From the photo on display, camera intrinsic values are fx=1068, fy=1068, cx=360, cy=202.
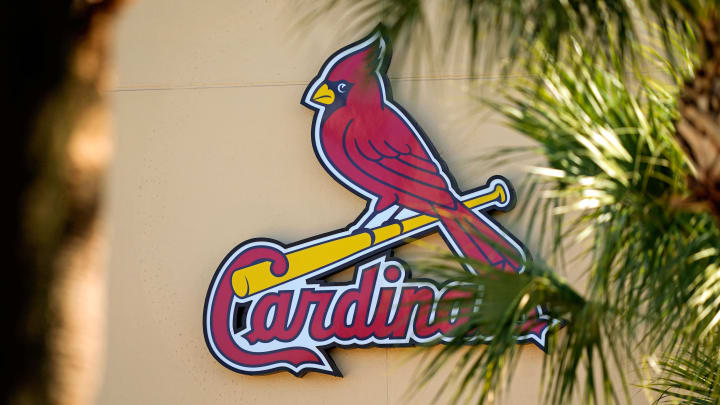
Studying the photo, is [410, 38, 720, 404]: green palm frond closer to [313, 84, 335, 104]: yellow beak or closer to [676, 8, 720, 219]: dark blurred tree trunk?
[676, 8, 720, 219]: dark blurred tree trunk

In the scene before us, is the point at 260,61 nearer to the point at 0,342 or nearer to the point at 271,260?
the point at 271,260

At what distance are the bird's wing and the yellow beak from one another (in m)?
0.34

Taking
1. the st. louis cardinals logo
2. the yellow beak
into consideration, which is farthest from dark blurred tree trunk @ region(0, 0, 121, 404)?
the yellow beak

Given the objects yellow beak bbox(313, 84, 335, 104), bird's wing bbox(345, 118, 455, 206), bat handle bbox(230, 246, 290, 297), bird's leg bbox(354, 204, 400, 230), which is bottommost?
bat handle bbox(230, 246, 290, 297)

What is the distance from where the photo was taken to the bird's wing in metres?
7.97

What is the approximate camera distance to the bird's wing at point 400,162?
797cm

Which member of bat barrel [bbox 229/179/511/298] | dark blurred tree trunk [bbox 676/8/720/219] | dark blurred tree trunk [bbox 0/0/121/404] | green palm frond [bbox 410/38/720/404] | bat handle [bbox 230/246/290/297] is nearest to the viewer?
dark blurred tree trunk [bbox 0/0/121/404]

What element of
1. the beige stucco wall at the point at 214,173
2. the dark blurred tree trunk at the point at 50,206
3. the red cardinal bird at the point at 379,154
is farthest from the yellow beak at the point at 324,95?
the dark blurred tree trunk at the point at 50,206

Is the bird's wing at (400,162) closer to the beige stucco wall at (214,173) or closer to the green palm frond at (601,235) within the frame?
the beige stucco wall at (214,173)

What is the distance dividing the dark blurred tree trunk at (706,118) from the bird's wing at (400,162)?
166 inches

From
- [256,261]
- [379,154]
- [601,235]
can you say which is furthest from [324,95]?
[601,235]

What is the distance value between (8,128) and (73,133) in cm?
13

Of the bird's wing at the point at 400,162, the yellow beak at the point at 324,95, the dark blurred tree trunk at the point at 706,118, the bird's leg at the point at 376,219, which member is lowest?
the dark blurred tree trunk at the point at 706,118

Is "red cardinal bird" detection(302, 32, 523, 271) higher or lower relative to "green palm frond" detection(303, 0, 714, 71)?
higher
